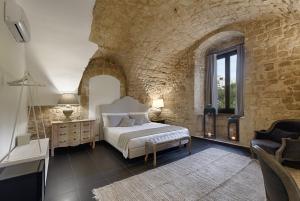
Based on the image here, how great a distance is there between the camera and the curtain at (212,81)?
4969 mm

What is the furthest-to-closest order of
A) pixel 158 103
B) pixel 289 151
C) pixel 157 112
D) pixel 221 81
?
pixel 157 112 → pixel 158 103 → pixel 221 81 → pixel 289 151

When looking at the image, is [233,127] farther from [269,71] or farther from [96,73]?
[96,73]

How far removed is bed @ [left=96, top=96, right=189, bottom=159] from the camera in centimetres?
305

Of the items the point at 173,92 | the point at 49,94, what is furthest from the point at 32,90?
the point at 173,92

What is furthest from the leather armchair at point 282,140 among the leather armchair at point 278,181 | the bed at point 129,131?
the leather armchair at point 278,181

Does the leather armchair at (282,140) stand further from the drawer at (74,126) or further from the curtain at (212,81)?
the drawer at (74,126)

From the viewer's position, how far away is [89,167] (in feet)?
9.48

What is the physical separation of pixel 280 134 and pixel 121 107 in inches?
164

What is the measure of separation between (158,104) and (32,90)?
12.7 ft

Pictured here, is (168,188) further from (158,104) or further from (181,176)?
(158,104)

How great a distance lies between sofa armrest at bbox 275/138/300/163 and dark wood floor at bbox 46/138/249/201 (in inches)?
38.8

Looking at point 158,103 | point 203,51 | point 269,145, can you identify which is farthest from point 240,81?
point 158,103

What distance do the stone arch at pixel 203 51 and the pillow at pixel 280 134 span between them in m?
2.24

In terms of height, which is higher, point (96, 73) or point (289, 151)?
point (96, 73)
